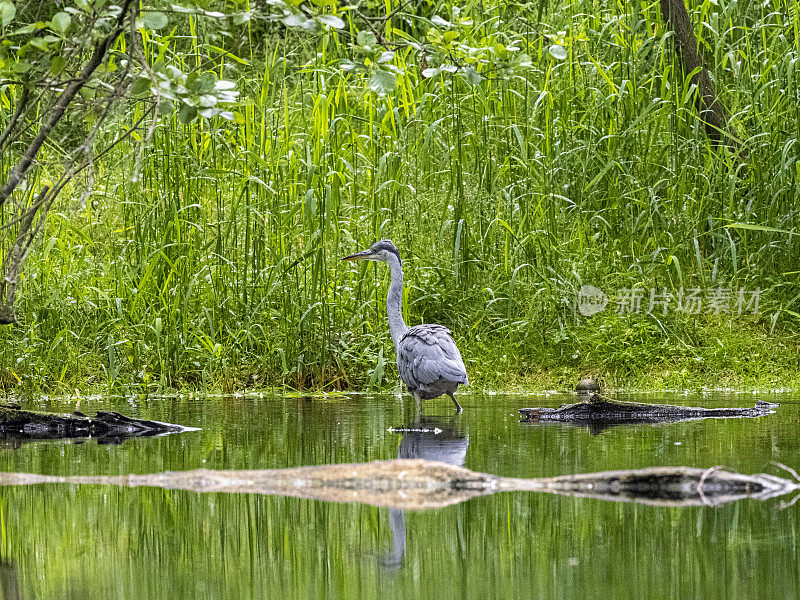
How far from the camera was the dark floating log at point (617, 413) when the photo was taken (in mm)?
6520

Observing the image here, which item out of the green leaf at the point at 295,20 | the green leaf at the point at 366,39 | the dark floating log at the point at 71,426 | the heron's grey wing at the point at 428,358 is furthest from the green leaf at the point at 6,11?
the heron's grey wing at the point at 428,358

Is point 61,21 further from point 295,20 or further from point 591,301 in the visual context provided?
point 591,301

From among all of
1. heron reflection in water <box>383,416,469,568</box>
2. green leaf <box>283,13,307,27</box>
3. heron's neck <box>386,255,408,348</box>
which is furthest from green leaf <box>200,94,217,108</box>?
heron's neck <box>386,255,408,348</box>

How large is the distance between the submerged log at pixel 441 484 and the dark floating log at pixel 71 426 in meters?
1.47

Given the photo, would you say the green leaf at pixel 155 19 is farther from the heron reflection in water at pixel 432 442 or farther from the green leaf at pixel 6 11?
the heron reflection in water at pixel 432 442

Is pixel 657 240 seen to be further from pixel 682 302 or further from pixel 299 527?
pixel 299 527

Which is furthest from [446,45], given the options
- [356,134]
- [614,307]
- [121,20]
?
[356,134]

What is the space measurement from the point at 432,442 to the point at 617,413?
4.55 feet

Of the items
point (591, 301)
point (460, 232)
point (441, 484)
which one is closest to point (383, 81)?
point (441, 484)

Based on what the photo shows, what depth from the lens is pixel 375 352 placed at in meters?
8.62

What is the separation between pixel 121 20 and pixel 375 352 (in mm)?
4542

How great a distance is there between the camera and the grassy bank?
8562mm

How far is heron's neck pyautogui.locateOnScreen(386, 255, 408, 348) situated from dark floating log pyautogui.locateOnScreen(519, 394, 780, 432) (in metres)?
1.26

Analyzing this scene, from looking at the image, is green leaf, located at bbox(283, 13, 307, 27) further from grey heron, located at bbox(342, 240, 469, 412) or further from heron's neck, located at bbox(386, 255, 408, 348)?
heron's neck, located at bbox(386, 255, 408, 348)
